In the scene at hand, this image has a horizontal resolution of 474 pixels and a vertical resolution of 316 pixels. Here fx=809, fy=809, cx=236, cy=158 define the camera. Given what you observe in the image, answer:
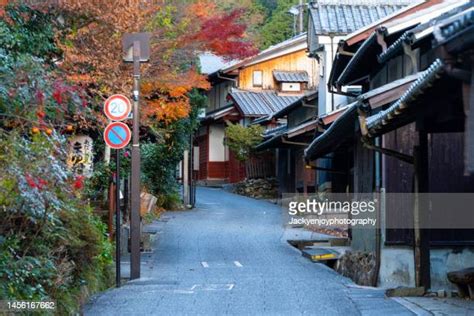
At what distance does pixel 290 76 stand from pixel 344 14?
14.6 m

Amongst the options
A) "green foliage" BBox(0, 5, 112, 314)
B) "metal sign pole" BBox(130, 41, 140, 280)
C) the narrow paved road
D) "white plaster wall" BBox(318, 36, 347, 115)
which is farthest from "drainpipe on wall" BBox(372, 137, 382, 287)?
"white plaster wall" BBox(318, 36, 347, 115)

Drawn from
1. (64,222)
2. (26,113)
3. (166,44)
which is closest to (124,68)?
(166,44)

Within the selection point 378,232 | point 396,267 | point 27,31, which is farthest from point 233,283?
point 27,31

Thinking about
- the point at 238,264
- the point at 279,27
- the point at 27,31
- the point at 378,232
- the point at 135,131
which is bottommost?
the point at 238,264

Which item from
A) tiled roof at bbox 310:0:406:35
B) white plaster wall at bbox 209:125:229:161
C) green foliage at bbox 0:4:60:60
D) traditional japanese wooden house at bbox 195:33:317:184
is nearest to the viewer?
green foliage at bbox 0:4:60:60

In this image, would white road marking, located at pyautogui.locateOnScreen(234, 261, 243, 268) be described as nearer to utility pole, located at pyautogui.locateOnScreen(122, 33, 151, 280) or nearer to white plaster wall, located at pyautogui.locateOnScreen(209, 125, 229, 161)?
utility pole, located at pyautogui.locateOnScreen(122, 33, 151, 280)

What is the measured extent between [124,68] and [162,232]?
5.60 metres

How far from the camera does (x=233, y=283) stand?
1393cm

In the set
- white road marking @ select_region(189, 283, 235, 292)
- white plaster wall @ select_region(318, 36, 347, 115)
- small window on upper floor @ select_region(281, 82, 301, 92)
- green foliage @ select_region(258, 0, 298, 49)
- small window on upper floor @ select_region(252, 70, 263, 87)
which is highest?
green foliage @ select_region(258, 0, 298, 49)

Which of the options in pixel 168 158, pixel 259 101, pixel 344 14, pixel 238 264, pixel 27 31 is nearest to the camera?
pixel 27 31

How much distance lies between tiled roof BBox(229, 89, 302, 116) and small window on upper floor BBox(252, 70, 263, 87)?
0.52m

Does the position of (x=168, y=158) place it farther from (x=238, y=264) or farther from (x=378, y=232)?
(x=378, y=232)

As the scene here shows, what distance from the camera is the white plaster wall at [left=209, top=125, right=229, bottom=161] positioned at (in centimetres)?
4690

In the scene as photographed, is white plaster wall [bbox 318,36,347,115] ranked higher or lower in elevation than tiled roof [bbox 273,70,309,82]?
lower
